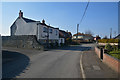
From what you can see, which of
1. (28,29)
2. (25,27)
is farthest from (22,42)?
(25,27)

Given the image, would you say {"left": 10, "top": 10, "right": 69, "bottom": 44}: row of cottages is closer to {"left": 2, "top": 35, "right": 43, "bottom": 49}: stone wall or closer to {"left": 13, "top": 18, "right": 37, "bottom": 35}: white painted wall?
{"left": 13, "top": 18, "right": 37, "bottom": 35}: white painted wall

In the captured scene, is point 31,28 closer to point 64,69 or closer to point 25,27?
point 25,27

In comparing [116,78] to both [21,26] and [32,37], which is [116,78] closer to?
[32,37]

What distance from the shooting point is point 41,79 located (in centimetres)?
624

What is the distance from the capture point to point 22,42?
25.3 meters

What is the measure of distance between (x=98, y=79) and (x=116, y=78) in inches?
42.2

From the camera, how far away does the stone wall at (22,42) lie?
78.0 feet

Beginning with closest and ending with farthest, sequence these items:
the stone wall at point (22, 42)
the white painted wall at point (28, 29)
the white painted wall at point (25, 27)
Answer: the stone wall at point (22, 42), the white painted wall at point (28, 29), the white painted wall at point (25, 27)

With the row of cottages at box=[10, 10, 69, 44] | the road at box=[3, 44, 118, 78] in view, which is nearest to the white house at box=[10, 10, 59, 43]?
the row of cottages at box=[10, 10, 69, 44]

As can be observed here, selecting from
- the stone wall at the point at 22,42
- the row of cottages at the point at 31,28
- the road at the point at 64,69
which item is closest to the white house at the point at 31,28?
the row of cottages at the point at 31,28

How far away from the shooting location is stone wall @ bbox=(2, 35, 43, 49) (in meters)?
23.8

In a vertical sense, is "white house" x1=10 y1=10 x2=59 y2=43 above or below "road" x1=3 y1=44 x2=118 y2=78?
above

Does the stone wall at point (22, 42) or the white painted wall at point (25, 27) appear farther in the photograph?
the white painted wall at point (25, 27)

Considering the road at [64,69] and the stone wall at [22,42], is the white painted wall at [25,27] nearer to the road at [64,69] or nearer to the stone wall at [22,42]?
the stone wall at [22,42]
